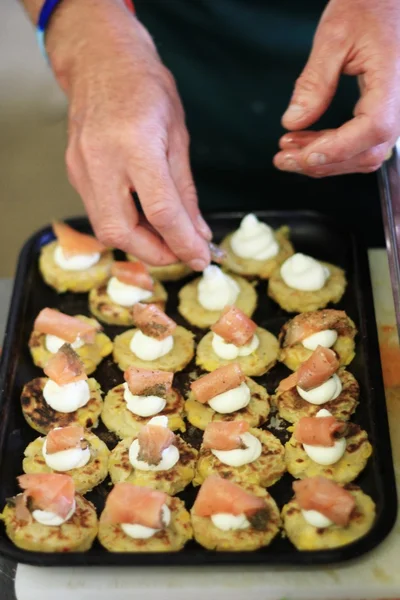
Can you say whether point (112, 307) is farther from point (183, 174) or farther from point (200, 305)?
point (183, 174)

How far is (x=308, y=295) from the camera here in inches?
133

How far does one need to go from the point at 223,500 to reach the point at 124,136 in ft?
4.29

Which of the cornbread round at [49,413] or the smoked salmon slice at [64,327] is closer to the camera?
the cornbread round at [49,413]

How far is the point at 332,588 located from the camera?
7.95 feet

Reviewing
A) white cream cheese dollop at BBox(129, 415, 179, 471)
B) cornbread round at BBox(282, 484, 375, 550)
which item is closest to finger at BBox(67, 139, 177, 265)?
white cream cheese dollop at BBox(129, 415, 179, 471)

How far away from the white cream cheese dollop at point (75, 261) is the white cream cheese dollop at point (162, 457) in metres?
1.06

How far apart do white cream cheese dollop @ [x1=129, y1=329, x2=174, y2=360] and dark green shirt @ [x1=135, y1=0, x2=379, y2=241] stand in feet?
3.81

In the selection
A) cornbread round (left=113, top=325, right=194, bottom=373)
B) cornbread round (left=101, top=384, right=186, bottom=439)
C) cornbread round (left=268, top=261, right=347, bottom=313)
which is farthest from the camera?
cornbread round (left=268, top=261, right=347, bottom=313)

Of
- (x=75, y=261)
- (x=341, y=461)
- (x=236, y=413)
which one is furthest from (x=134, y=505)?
(x=75, y=261)

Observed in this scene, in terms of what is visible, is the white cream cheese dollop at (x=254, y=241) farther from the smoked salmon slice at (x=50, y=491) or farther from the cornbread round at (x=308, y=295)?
the smoked salmon slice at (x=50, y=491)

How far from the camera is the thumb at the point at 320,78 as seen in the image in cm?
272

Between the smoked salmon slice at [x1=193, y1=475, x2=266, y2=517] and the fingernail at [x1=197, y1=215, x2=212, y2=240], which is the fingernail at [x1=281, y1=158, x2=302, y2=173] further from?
the smoked salmon slice at [x1=193, y1=475, x2=266, y2=517]

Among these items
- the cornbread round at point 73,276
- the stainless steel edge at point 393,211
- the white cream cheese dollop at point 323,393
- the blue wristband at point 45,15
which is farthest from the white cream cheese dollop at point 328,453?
the blue wristband at point 45,15

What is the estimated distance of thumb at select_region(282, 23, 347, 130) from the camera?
272 cm
